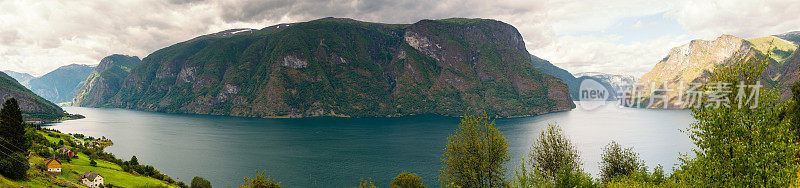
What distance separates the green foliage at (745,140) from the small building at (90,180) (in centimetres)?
7071

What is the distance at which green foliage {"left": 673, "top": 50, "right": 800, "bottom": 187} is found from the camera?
10672mm

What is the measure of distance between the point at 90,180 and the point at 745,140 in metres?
73.8

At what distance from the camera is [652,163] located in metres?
79.7

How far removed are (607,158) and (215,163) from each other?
→ 9045cm

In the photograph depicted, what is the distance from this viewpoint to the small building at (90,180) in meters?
49.7

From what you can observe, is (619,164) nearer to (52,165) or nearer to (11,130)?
(52,165)

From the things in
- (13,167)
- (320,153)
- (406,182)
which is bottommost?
(320,153)

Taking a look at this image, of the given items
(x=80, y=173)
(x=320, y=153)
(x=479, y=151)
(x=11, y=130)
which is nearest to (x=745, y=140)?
(x=479, y=151)

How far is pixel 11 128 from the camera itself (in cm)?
4550

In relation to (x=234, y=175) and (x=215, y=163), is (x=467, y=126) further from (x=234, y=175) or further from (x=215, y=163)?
(x=215, y=163)

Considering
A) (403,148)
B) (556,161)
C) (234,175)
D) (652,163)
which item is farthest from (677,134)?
(234,175)

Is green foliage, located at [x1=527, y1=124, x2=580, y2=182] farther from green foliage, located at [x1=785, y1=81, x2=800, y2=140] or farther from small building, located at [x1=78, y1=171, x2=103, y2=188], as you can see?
small building, located at [x1=78, y1=171, x2=103, y2=188]

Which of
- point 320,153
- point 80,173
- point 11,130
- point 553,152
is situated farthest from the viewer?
point 320,153

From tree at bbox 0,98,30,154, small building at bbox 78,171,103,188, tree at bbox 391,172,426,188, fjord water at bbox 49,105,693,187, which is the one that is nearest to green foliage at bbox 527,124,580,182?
tree at bbox 391,172,426,188
